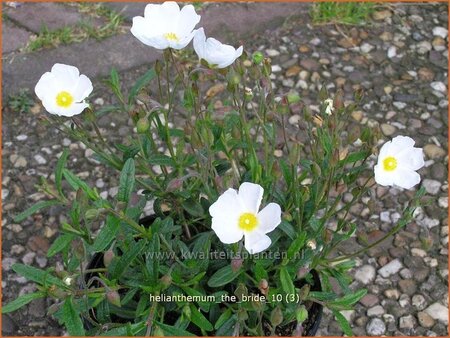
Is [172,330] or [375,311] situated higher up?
[172,330]

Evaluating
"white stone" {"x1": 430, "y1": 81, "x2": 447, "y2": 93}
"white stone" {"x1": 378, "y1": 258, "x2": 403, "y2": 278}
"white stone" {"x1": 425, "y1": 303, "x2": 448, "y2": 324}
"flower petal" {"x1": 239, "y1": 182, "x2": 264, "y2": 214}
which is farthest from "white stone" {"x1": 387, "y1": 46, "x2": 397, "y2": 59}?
"flower petal" {"x1": 239, "y1": 182, "x2": 264, "y2": 214}

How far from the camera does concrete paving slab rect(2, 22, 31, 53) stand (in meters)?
2.73

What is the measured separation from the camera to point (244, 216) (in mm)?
1264

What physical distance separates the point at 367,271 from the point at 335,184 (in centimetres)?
67

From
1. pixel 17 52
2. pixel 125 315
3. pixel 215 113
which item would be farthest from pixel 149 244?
pixel 17 52

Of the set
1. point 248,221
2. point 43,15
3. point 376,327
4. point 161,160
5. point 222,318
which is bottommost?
point 376,327

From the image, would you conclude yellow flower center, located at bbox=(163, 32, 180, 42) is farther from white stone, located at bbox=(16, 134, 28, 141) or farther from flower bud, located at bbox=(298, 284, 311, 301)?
white stone, located at bbox=(16, 134, 28, 141)

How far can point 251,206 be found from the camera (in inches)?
49.7

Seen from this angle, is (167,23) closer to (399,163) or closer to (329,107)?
(329,107)

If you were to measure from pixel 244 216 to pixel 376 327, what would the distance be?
902mm

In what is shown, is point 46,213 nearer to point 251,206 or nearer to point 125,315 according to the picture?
point 125,315

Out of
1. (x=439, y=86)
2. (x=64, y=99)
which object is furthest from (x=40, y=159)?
(x=439, y=86)

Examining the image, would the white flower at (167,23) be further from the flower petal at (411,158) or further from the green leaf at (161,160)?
the flower petal at (411,158)

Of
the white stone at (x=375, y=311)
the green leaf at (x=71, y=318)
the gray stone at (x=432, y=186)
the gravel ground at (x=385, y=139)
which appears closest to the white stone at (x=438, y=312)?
the gravel ground at (x=385, y=139)
